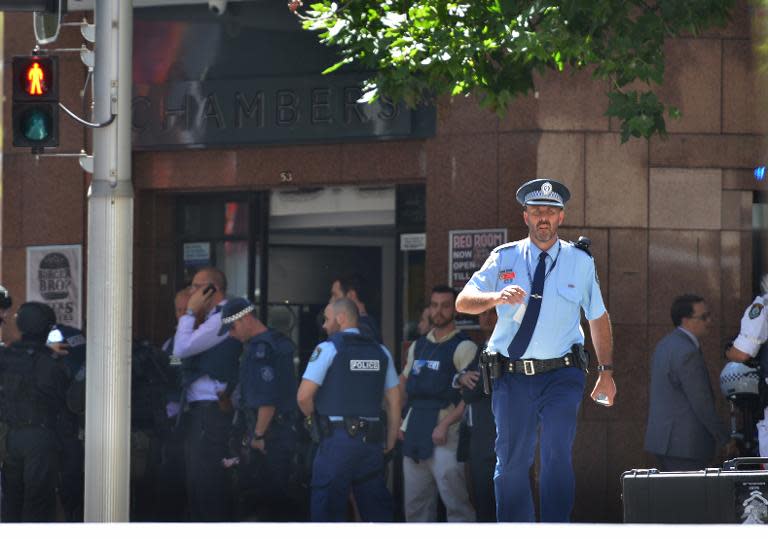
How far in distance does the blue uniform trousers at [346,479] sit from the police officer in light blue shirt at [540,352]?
2.68m

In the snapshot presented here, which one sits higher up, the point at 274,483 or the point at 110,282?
the point at 110,282

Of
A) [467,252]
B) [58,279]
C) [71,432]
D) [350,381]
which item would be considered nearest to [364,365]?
[350,381]

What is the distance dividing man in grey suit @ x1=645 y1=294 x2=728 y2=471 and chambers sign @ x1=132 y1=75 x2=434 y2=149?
3.02m

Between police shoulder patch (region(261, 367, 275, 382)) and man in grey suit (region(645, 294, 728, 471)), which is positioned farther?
police shoulder patch (region(261, 367, 275, 382))

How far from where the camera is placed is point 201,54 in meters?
15.2

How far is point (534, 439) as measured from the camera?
9.09 metres

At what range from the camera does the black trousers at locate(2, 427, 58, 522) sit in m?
12.8

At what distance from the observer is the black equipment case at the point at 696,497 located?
8266mm

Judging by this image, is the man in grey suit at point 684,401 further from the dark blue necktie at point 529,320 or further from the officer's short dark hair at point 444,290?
the dark blue necktie at point 529,320

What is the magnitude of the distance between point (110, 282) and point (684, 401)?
14.3 ft

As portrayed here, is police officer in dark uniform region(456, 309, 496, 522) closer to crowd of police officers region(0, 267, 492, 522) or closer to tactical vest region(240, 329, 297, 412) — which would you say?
crowd of police officers region(0, 267, 492, 522)

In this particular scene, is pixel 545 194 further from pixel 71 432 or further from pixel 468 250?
pixel 71 432

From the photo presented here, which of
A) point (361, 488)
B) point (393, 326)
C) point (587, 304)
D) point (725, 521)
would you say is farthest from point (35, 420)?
point (725, 521)

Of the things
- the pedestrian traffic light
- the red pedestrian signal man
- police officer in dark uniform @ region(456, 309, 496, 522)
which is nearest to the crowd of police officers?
police officer in dark uniform @ region(456, 309, 496, 522)
